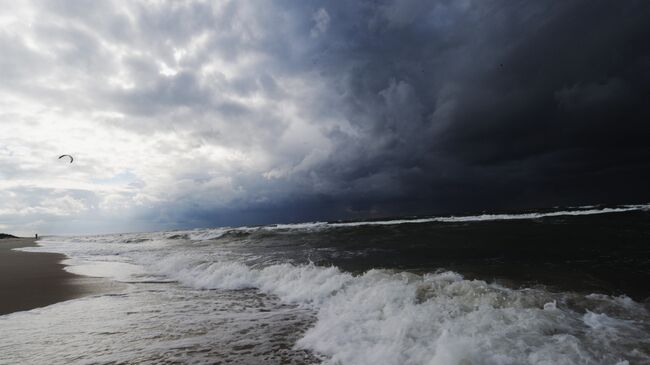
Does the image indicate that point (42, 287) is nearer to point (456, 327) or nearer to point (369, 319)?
point (369, 319)

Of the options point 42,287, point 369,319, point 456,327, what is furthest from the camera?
point 42,287

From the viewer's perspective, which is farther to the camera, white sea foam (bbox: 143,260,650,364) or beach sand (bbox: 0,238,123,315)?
beach sand (bbox: 0,238,123,315)

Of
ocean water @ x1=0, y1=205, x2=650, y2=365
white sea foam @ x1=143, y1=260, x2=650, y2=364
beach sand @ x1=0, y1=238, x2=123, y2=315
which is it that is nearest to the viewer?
white sea foam @ x1=143, y1=260, x2=650, y2=364

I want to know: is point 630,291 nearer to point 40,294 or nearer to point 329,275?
point 329,275

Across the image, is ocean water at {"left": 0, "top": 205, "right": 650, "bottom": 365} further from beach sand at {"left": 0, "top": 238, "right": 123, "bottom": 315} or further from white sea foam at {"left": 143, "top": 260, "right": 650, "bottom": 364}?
beach sand at {"left": 0, "top": 238, "right": 123, "bottom": 315}

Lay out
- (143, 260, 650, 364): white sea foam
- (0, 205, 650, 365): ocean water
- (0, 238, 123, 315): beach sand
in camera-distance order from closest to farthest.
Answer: (143, 260, 650, 364): white sea foam → (0, 205, 650, 365): ocean water → (0, 238, 123, 315): beach sand

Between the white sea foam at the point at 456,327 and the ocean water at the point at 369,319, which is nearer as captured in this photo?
the white sea foam at the point at 456,327

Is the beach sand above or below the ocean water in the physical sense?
above

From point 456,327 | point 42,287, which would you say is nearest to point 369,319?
point 456,327

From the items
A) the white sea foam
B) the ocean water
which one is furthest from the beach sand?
the white sea foam

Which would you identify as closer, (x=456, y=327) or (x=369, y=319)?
(x=456, y=327)

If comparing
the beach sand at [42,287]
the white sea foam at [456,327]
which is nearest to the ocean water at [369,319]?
the white sea foam at [456,327]

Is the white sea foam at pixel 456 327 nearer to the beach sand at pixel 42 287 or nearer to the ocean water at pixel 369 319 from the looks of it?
the ocean water at pixel 369 319

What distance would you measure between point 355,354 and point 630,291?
6266 millimetres
